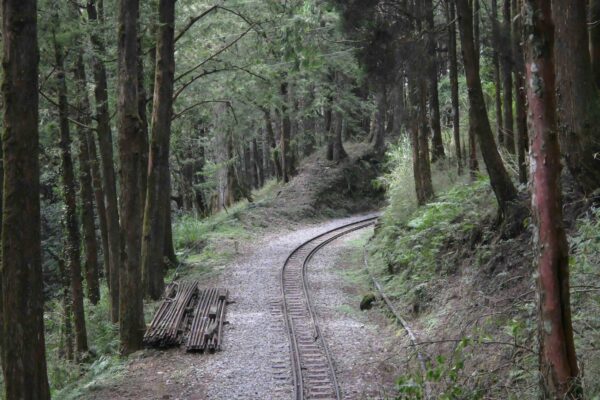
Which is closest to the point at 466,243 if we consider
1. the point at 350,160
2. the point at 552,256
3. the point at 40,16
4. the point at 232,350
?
the point at 232,350

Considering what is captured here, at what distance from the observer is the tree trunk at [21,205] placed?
6.47 metres

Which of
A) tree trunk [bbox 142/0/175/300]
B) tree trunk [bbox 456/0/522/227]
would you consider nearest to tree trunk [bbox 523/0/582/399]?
tree trunk [bbox 456/0/522/227]

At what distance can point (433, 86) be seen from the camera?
19172mm

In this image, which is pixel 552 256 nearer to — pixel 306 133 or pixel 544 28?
pixel 544 28

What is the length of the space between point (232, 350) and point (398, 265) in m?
6.01

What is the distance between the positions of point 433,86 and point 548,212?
50.4ft

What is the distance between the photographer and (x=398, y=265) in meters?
15.3

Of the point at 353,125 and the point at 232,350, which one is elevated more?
the point at 353,125

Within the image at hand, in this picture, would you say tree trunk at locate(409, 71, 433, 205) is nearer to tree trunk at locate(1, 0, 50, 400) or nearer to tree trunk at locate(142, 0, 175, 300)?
tree trunk at locate(142, 0, 175, 300)

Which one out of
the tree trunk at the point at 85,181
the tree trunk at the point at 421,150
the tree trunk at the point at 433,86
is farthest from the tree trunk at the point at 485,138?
the tree trunk at the point at 85,181

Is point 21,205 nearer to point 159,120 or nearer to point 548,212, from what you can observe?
point 548,212

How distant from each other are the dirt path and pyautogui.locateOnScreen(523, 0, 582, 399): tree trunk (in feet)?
10.1

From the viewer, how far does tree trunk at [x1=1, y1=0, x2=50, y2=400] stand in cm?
647

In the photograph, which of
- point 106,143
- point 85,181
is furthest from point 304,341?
point 85,181
